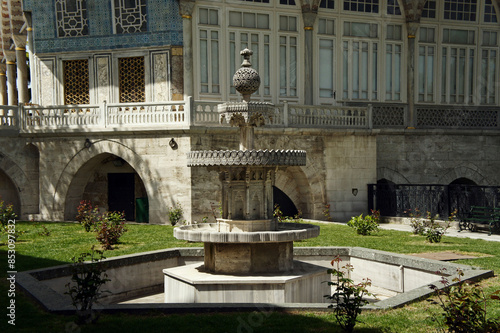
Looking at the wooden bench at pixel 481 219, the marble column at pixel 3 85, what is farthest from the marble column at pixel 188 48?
the marble column at pixel 3 85

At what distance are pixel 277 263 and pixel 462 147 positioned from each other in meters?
15.1

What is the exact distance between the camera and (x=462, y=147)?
71.9 feet

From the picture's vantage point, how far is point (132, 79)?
19766mm

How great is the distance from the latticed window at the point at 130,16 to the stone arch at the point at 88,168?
174 inches

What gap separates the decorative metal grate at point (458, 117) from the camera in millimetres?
22172

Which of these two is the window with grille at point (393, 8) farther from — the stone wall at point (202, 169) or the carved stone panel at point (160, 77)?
the carved stone panel at point (160, 77)

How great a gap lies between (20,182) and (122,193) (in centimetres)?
356

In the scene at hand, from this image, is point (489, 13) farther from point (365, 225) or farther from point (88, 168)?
point (88, 168)

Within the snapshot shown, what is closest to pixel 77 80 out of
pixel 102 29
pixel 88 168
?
pixel 102 29

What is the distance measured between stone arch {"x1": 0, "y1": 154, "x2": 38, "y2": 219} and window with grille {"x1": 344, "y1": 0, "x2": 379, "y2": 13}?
13.6 m

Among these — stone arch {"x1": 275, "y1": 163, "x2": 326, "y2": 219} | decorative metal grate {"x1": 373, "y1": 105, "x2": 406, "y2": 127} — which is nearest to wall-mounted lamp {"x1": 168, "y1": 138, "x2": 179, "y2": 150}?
stone arch {"x1": 275, "y1": 163, "x2": 326, "y2": 219}

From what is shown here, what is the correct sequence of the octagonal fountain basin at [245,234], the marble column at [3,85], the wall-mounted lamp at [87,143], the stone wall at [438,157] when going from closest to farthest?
the octagonal fountain basin at [245,234] < the wall-mounted lamp at [87,143] < the stone wall at [438,157] < the marble column at [3,85]

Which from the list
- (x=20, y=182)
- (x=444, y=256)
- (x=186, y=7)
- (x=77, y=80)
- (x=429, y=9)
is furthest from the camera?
(x=429, y=9)

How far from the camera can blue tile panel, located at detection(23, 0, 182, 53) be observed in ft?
63.0
